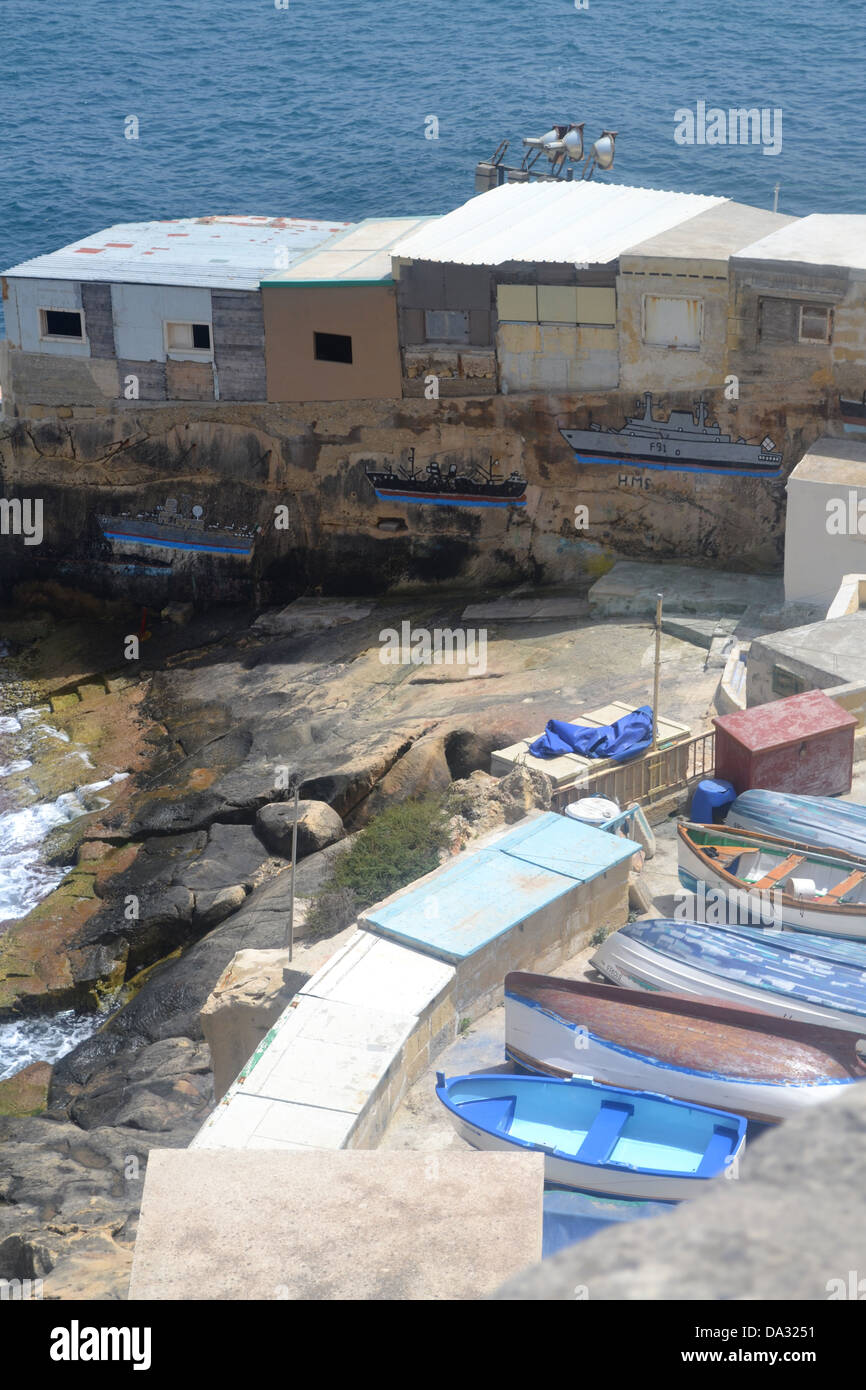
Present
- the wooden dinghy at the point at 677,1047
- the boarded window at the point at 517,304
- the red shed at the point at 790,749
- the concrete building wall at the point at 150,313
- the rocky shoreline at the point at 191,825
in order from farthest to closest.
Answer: the concrete building wall at the point at 150,313 < the boarded window at the point at 517,304 < the red shed at the point at 790,749 < the rocky shoreline at the point at 191,825 < the wooden dinghy at the point at 677,1047

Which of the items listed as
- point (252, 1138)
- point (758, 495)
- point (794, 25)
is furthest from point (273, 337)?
point (794, 25)

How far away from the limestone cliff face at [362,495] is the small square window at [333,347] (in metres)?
1.33

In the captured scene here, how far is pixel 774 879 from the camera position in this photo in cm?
2191

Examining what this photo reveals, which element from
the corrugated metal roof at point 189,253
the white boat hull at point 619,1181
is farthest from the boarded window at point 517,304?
the white boat hull at point 619,1181

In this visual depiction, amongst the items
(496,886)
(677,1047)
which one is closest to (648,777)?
(496,886)

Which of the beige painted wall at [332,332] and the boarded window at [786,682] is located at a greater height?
the beige painted wall at [332,332]

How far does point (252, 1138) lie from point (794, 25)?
88.7 metres

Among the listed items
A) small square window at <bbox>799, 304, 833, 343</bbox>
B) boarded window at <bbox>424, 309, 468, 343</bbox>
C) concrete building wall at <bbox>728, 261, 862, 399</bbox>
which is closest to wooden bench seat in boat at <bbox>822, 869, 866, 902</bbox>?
concrete building wall at <bbox>728, 261, 862, 399</bbox>

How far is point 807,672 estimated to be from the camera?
90.0 feet

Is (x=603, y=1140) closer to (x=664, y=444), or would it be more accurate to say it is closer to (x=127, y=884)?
(x=127, y=884)

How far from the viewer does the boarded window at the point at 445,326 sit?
38.6 metres

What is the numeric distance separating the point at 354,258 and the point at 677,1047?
1131 inches

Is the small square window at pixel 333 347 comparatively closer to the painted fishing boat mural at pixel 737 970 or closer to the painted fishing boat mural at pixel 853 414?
the painted fishing boat mural at pixel 853 414

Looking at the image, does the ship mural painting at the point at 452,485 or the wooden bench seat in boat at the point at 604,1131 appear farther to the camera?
the ship mural painting at the point at 452,485
